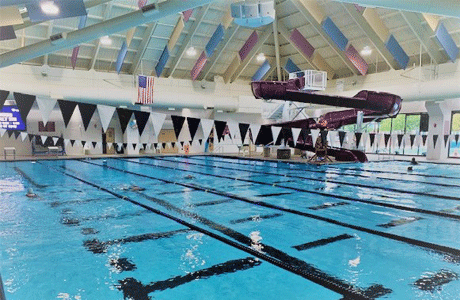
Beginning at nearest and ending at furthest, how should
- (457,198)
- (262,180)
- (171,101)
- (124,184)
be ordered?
1. (457,198)
2. (124,184)
3. (262,180)
4. (171,101)

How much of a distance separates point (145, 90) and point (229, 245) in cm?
1344

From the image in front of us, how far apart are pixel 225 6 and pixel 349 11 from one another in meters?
5.87

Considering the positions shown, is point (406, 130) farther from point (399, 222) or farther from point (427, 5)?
point (399, 222)

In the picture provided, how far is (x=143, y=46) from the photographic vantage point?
16.9 metres

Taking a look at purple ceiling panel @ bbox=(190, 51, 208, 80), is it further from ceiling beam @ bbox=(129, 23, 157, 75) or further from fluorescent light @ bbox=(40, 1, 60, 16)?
fluorescent light @ bbox=(40, 1, 60, 16)

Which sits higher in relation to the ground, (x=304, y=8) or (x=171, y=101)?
(x=304, y=8)

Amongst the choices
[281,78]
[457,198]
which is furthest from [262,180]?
[281,78]

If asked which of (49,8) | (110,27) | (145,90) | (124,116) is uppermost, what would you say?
(110,27)

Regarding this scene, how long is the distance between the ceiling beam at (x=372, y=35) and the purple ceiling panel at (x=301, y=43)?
3.87 meters

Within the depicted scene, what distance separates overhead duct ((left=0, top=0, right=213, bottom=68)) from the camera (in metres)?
7.05

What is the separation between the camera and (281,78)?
22.8 meters

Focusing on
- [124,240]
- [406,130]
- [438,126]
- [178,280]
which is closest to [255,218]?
[124,240]

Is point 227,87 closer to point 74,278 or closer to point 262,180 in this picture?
point 262,180

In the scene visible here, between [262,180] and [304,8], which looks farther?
[304,8]
